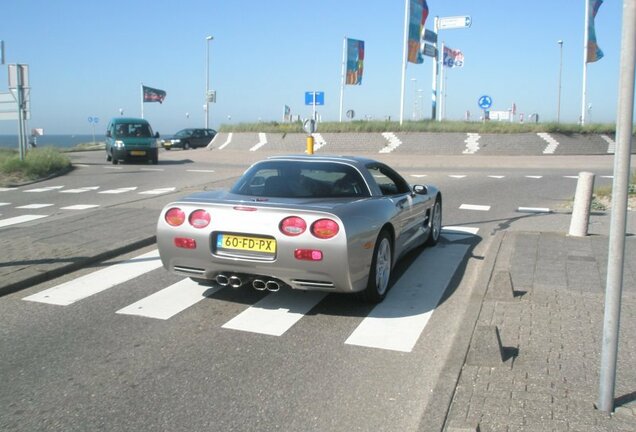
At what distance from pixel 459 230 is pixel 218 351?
6.23m

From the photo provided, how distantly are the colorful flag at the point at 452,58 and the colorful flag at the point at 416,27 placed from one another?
1055cm

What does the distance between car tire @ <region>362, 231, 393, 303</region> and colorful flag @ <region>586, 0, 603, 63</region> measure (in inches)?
1274

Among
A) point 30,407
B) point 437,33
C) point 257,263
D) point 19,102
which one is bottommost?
point 30,407

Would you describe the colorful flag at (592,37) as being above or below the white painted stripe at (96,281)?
above

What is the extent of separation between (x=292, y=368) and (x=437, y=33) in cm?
3549

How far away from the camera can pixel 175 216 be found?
5480 mm

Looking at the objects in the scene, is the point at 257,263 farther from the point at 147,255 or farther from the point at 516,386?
the point at 147,255

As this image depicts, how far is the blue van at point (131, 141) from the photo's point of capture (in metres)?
26.0

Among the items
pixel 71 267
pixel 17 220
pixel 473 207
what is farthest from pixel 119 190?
pixel 71 267

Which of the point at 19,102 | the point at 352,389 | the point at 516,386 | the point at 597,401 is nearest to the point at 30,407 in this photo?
the point at 352,389

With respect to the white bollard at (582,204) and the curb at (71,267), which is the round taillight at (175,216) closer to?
the curb at (71,267)

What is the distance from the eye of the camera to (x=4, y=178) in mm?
18594

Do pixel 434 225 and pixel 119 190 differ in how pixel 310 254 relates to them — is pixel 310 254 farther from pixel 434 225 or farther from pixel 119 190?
pixel 119 190

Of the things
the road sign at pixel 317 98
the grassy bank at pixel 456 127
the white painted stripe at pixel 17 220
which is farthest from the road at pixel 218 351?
the grassy bank at pixel 456 127
